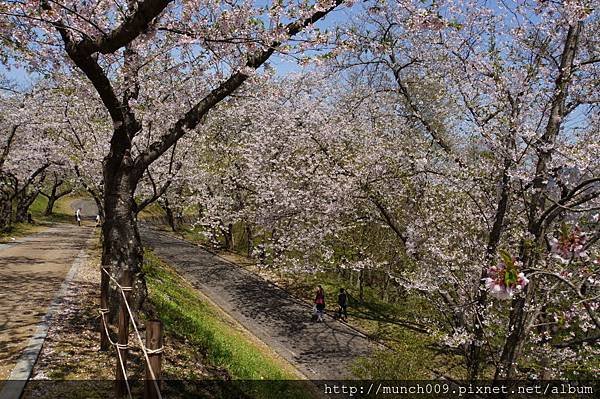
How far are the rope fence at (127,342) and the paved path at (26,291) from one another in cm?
134

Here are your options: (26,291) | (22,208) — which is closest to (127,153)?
(26,291)

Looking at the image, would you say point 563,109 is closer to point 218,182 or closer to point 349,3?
point 349,3

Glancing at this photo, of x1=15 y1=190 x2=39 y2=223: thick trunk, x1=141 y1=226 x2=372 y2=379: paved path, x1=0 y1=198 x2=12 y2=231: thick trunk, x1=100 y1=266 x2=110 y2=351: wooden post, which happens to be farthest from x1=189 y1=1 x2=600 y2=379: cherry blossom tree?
x1=15 y1=190 x2=39 y2=223: thick trunk

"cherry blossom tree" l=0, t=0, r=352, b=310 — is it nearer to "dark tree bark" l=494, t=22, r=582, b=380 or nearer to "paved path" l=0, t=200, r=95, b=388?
"paved path" l=0, t=200, r=95, b=388

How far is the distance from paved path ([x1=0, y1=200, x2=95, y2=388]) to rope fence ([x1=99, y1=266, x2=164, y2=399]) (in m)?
1.34

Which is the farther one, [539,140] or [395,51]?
[395,51]

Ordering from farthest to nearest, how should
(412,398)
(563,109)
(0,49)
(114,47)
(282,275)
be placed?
(282,275) → (412,398) → (563,109) → (0,49) → (114,47)

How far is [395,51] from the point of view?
11.3 metres

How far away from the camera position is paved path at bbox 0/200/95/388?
6.99 metres

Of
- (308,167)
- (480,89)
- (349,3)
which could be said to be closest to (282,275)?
(308,167)

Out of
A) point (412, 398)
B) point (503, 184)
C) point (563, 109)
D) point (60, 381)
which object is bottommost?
point (412, 398)

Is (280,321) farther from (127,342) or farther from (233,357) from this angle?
(127,342)

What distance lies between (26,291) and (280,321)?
9440 millimetres

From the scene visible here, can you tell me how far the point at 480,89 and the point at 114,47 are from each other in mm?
6975
